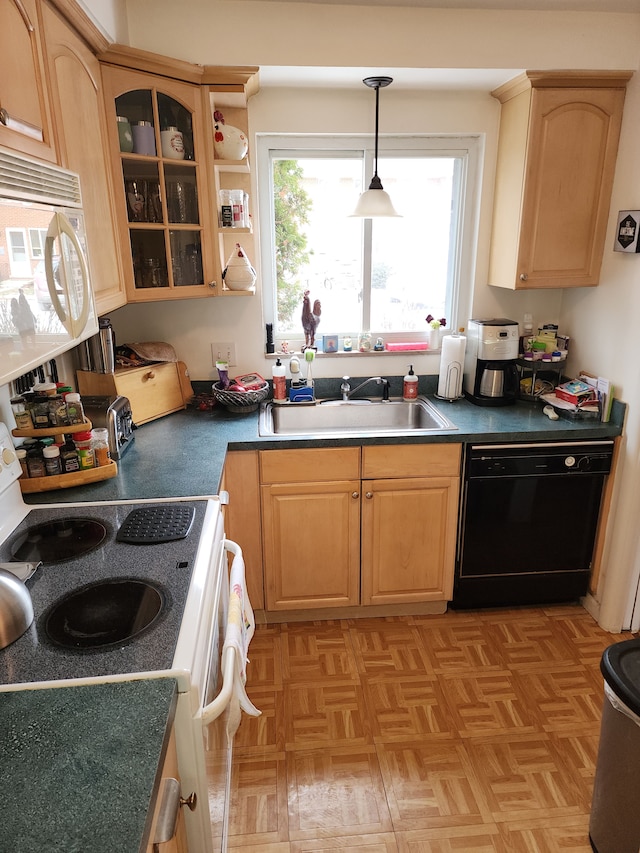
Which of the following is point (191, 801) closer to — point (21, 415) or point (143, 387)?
point (21, 415)

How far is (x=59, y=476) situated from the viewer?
175 centimetres

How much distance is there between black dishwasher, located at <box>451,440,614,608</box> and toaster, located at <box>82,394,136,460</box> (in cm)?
133

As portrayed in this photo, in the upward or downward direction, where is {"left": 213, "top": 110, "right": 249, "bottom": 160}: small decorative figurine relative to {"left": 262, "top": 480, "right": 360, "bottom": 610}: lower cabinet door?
upward

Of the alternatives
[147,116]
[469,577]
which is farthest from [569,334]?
[147,116]

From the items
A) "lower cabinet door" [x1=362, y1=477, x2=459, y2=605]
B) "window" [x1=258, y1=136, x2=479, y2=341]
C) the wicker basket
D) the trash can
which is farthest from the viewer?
"window" [x1=258, y1=136, x2=479, y2=341]

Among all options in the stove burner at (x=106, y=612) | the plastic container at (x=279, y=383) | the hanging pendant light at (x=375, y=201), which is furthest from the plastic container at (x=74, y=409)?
the hanging pendant light at (x=375, y=201)

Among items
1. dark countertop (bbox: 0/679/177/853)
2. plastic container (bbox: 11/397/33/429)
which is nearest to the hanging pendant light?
plastic container (bbox: 11/397/33/429)

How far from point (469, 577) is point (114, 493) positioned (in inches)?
60.5

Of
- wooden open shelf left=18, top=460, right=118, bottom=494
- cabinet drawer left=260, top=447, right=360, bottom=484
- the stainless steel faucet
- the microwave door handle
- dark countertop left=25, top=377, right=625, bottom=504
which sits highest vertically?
the microwave door handle

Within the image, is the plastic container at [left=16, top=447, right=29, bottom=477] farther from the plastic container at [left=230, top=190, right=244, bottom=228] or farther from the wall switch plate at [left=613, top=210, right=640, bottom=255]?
the wall switch plate at [left=613, top=210, right=640, bottom=255]

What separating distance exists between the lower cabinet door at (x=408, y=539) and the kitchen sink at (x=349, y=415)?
404 millimetres

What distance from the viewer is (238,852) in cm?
157

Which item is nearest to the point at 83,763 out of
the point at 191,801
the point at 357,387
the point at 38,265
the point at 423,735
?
the point at 191,801

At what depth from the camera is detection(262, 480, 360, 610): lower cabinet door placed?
7.60 ft
